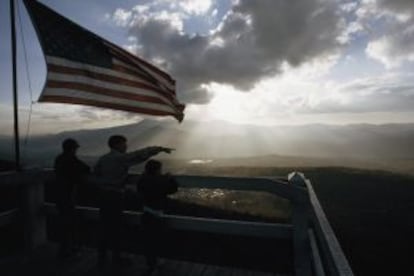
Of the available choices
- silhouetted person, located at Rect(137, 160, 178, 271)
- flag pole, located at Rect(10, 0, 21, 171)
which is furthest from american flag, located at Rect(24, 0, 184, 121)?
silhouetted person, located at Rect(137, 160, 178, 271)

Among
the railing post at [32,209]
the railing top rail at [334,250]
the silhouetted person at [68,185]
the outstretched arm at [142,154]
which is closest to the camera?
the railing top rail at [334,250]

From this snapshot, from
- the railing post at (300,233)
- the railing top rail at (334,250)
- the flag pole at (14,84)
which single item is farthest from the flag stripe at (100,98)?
the railing top rail at (334,250)

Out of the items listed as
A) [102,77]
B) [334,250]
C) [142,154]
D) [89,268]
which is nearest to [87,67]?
[102,77]

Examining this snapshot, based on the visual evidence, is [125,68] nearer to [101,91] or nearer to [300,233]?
[101,91]

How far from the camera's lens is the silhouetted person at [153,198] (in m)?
6.16

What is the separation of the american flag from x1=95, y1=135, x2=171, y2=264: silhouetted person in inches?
40.1

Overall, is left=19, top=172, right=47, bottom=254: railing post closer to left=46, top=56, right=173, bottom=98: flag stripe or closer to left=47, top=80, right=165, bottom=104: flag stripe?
left=47, top=80, right=165, bottom=104: flag stripe

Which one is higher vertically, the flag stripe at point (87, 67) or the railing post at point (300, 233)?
the flag stripe at point (87, 67)

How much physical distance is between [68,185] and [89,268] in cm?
149

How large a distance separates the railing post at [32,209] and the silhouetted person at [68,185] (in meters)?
0.52

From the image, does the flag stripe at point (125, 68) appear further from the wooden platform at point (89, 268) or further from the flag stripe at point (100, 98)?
the wooden platform at point (89, 268)

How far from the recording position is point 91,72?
691 centimetres

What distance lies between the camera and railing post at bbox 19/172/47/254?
7.05 metres

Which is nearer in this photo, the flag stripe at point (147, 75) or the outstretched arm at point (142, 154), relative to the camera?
the outstretched arm at point (142, 154)
